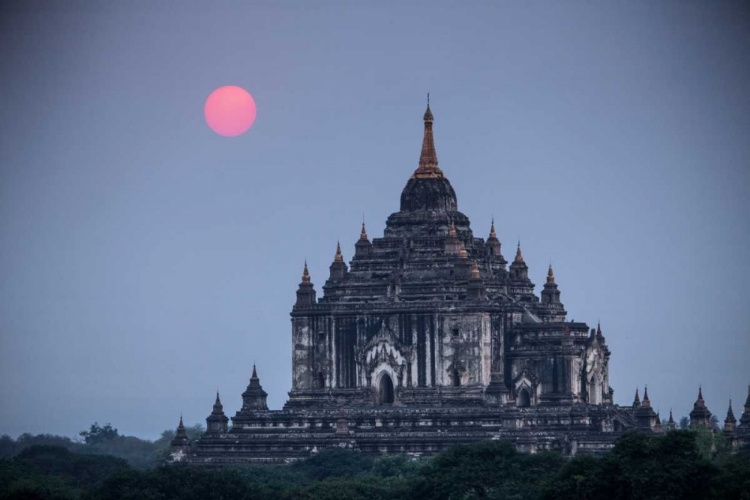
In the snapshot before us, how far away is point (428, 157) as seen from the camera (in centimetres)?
11538

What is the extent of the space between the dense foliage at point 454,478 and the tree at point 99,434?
188 feet

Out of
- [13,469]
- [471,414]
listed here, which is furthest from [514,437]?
[13,469]

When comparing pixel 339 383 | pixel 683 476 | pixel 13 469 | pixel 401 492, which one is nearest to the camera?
pixel 683 476

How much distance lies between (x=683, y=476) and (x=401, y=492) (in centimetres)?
1146

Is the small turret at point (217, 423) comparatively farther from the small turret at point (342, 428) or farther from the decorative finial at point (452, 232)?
the decorative finial at point (452, 232)

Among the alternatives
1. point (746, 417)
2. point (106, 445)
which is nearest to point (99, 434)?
point (106, 445)

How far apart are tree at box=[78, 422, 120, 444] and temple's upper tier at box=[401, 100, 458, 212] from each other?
182ft

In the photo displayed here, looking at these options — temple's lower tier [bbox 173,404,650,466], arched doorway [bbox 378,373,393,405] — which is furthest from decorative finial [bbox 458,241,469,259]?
temple's lower tier [bbox 173,404,650,466]

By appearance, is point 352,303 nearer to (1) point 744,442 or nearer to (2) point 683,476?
(1) point 744,442

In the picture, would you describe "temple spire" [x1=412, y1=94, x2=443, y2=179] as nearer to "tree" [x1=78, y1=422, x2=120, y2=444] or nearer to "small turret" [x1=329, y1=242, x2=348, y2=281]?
"small turret" [x1=329, y1=242, x2=348, y2=281]

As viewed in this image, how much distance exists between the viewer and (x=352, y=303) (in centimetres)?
11125

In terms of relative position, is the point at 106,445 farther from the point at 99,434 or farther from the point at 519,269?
the point at 519,269

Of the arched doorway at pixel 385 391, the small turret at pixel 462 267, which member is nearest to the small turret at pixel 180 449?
the arched doorway at pixel 385 391

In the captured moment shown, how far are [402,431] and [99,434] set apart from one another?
207 feet
